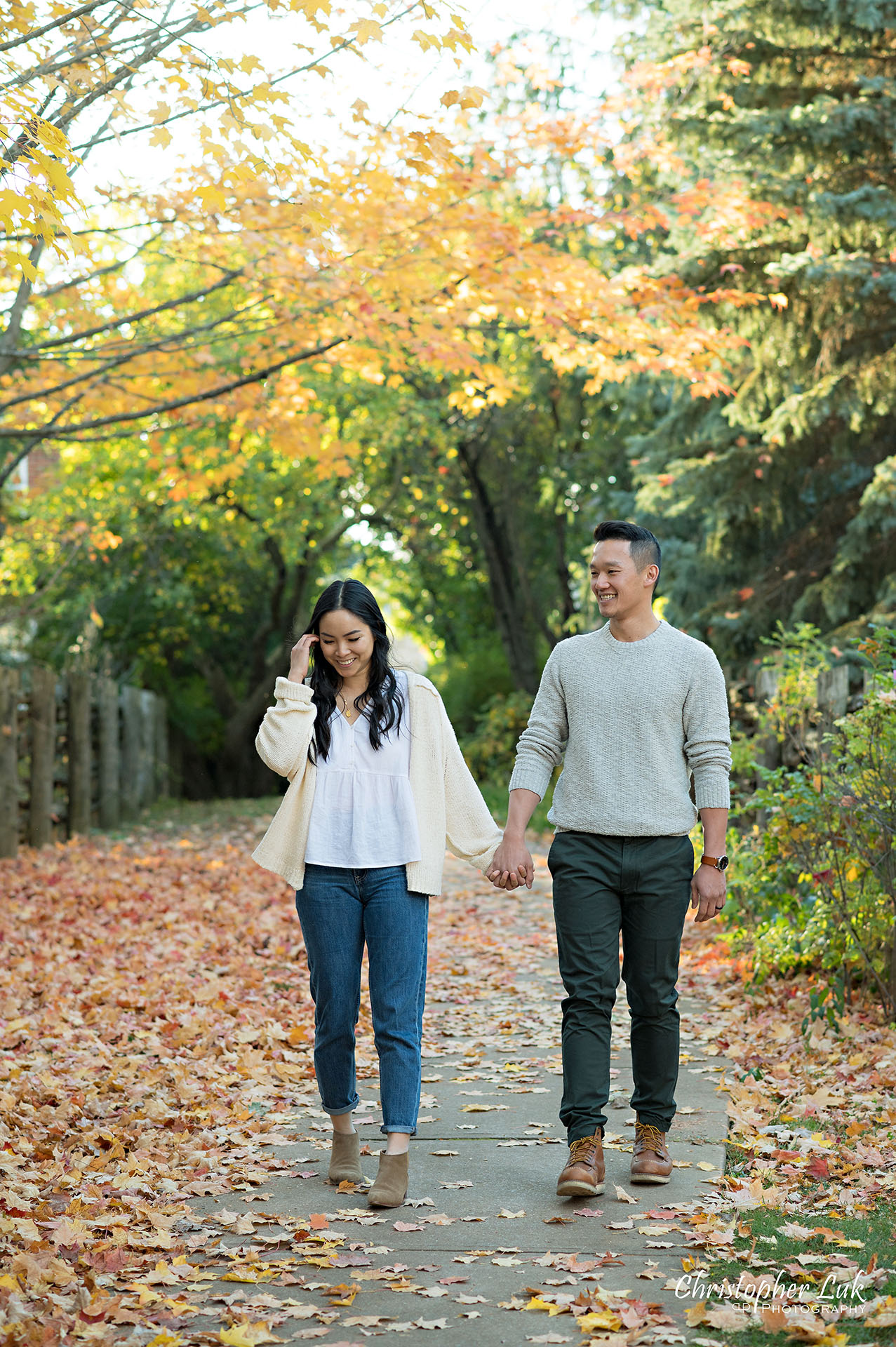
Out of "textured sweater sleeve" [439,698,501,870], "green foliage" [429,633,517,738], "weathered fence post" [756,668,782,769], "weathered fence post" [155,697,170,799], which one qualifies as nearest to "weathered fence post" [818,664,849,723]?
"weathered fence post" [756,668,782,769]

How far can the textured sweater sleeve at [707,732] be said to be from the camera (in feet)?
13.8

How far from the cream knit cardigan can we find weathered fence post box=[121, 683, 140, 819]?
13222 millimetres

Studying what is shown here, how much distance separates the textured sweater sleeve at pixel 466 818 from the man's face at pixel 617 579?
0.63 metres

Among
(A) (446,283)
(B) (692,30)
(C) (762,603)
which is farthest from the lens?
(C) (762,603)

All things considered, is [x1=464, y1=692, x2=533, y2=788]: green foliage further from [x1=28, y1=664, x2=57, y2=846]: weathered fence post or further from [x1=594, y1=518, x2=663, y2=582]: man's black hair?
[x1=594, y1=518, x2=663, y2=582]: man's black hair

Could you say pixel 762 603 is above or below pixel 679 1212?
above

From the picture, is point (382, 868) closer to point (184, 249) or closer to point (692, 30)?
point (184, 249)

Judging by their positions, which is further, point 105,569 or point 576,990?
point 105,569

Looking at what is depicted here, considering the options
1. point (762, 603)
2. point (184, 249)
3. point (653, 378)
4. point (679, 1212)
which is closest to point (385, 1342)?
point (679, 1212)

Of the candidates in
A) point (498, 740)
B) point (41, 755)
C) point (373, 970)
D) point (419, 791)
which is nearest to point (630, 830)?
point (419, 791)

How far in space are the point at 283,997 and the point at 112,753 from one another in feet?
31.2

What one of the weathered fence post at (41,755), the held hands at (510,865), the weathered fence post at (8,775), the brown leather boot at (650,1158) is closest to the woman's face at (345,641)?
the held hands at (510,865)

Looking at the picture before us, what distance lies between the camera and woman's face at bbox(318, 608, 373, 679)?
13.9 feet

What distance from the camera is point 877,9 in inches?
393
